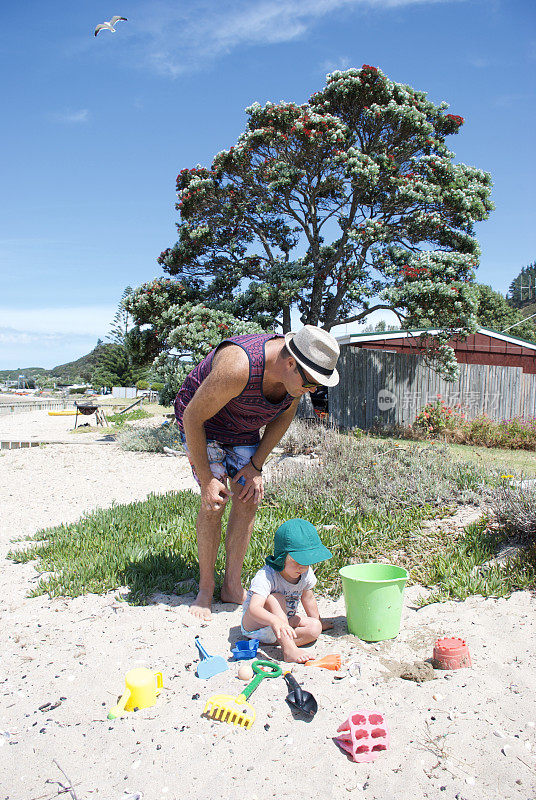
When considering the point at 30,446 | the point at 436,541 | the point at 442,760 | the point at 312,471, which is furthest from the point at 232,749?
the point at 30,446

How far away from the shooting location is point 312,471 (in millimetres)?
5824

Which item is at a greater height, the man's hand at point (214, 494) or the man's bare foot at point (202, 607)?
the man's hand at point (214, 494)

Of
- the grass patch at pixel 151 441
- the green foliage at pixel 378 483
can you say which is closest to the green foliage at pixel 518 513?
the green foliage at pixel 378 483

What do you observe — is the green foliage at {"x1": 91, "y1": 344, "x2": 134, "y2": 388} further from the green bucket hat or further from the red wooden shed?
the green bucket hat

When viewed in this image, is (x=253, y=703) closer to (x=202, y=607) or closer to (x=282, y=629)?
(x=282, y=629)

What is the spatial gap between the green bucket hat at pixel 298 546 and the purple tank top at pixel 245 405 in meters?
0.65

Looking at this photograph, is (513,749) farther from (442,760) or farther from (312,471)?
(312,471)

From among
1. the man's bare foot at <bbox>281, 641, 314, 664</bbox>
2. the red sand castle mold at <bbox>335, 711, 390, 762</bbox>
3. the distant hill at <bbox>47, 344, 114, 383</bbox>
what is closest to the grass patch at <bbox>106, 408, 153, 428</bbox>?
the man's bare foot at <bbox>281, 641, 314, 664</bbox>

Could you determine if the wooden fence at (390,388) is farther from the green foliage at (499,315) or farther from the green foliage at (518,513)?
the green foliage at (499,315)

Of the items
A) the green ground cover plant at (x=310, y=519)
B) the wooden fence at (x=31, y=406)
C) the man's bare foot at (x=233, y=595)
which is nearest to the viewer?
the man's bare foot at (x=233, y=595)

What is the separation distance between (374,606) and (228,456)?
46.4 inches

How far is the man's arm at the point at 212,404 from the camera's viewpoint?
8.78 ft

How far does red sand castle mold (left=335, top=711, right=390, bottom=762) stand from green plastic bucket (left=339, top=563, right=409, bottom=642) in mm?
730

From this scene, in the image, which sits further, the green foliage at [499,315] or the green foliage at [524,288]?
the green foliage at [524,288]
